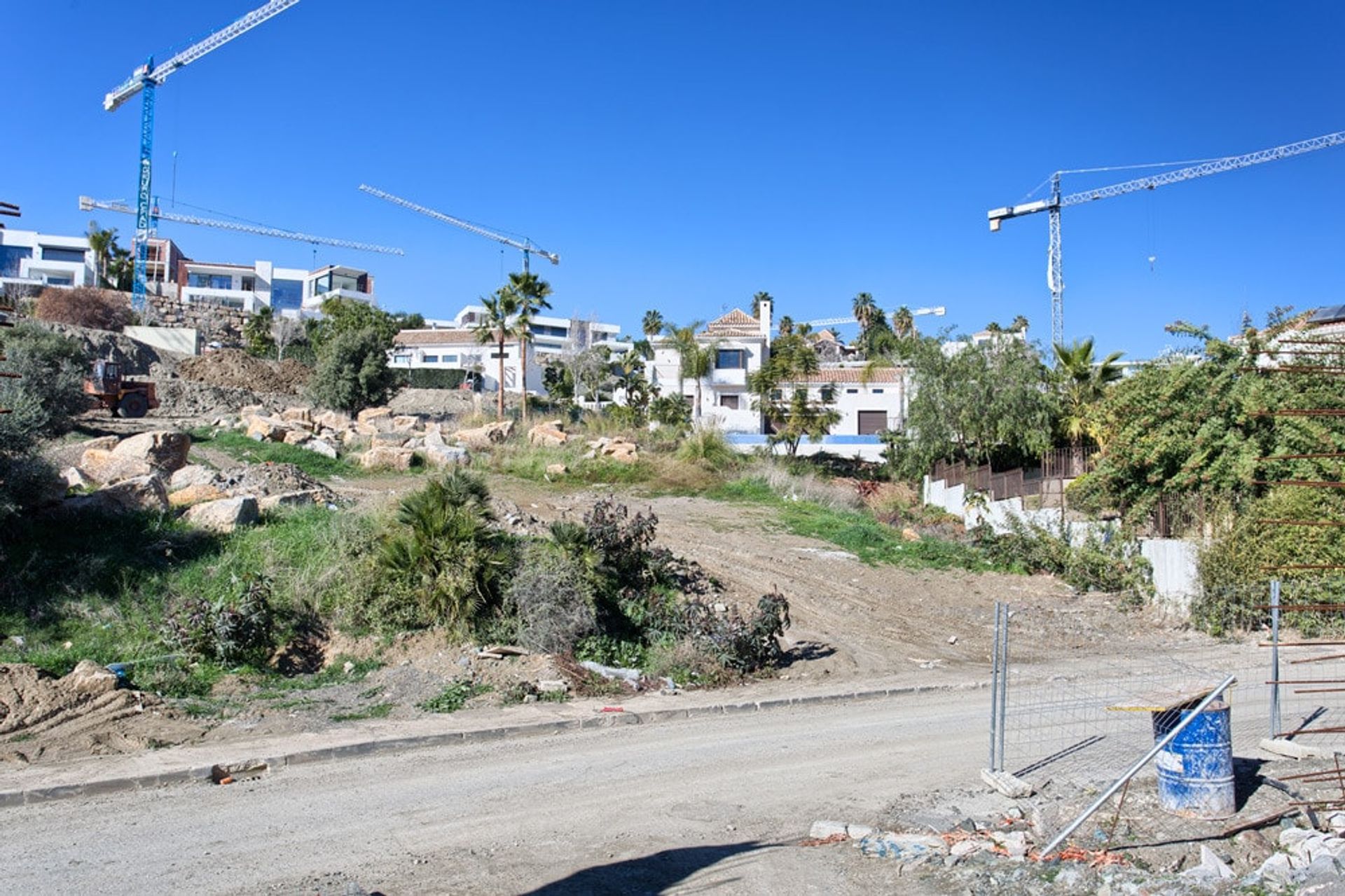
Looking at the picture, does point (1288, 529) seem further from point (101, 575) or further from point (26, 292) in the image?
point (26, 292)

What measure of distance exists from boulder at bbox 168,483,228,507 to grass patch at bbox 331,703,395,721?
7.41 meters

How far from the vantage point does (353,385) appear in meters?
43.4

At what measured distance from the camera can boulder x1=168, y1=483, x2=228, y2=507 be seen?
1831cm

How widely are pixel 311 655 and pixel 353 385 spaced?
3082 centimetres

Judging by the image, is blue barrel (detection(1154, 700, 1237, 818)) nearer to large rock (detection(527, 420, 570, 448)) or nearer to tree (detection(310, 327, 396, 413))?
large rock (detection(527, 420, 570, 448))

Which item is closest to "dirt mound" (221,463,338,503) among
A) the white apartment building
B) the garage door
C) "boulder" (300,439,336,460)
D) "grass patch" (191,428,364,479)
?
"grass patch" (191,428,364,479)

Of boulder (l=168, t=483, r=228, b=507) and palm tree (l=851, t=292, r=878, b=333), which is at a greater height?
palm tree (l=851, t=292, r=878, b=333)

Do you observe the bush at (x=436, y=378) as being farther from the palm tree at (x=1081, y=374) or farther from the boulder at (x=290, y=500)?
the boulder at (x=290, y=500)

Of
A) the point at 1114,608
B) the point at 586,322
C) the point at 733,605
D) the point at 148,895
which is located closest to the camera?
the point at 148,895

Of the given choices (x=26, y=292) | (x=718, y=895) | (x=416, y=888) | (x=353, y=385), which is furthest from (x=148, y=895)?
(x=26, y=292)

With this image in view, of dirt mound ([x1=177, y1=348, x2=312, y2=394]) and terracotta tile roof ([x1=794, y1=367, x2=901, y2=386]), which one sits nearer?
dirt mound ([x1=177, y1=348, x2=312, y2=394])

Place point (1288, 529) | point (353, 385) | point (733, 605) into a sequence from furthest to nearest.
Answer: point (353, 385) → point (1288, 529) → point (733, 605)

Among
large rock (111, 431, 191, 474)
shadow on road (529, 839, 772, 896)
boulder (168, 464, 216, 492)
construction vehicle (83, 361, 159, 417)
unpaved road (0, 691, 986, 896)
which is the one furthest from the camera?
construction vehicle (83, 361, 159, 417)

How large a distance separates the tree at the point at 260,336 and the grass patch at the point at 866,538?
4450 cm
